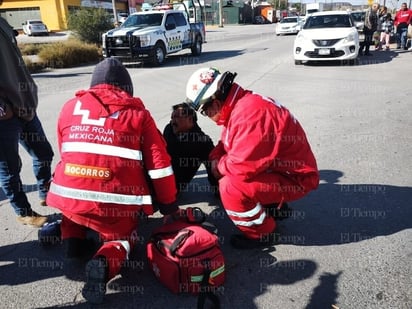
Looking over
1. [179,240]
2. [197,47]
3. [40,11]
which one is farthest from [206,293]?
[40,11]

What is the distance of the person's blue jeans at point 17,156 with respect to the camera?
128 inches

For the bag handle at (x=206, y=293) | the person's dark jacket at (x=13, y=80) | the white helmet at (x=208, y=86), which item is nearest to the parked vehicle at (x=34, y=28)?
the person's dark jacket at (x=13, y=80)

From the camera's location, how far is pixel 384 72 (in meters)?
11.9

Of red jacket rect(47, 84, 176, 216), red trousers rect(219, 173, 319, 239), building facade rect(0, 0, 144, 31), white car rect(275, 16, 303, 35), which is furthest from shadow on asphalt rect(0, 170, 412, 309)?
building facade rect(0, 0, 144, 31)

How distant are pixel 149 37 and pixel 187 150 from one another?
1179 centimetres

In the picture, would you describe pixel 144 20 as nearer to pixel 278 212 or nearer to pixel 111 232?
pixel 278 212

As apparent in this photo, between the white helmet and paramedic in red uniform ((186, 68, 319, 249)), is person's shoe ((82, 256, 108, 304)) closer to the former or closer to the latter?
paramedic in red uniform ((186, 68, 319, 249))

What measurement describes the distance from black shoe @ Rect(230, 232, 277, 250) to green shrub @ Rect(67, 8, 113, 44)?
2195cm

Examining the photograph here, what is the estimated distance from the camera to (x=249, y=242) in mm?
3211

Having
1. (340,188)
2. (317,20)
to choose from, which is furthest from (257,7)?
(340,188)

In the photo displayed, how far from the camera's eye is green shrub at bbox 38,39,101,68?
54.1ft

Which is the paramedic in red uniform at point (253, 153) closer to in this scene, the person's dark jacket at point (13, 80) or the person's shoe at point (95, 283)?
the person's shoe at point (95, 283)

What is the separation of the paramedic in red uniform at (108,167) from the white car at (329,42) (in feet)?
37.7

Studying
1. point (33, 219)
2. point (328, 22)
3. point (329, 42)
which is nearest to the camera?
point (33, 219)
